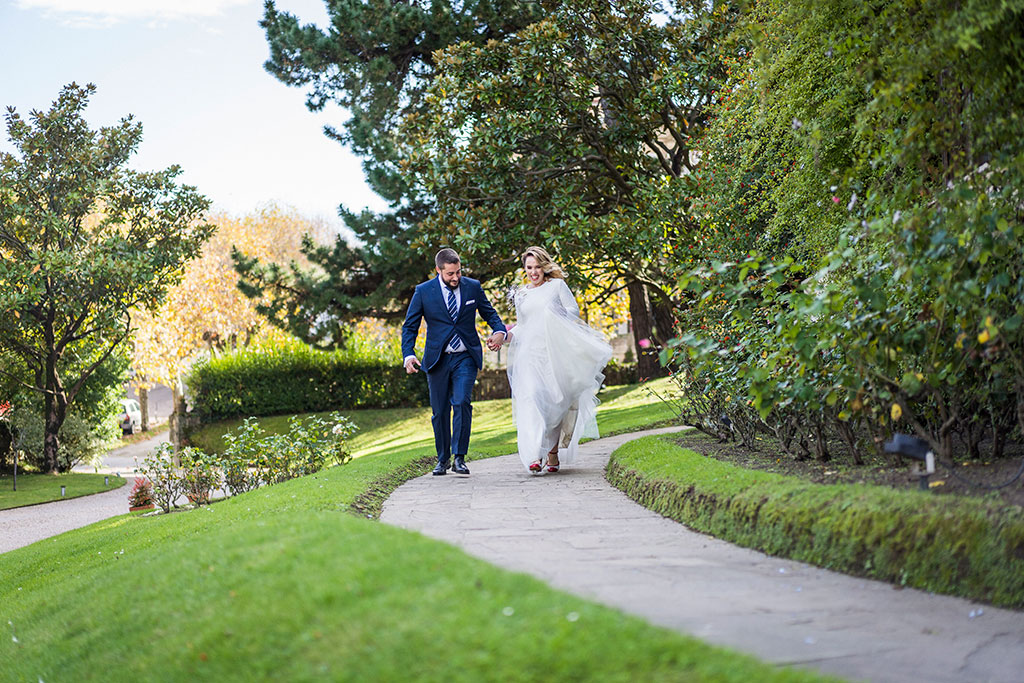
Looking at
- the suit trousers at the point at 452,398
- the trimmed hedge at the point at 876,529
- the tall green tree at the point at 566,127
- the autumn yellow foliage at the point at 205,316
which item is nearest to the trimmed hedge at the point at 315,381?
the autumn yellow foliage at the point at 205,316

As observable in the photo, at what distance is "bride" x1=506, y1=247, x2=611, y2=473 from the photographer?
832 centimetres

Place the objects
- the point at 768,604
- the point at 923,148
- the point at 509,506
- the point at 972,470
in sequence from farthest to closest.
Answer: the point at 509,506
the point at 923,148
the point at 972,470
the point at 768,604

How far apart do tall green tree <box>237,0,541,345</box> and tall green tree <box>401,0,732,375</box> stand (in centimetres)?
211

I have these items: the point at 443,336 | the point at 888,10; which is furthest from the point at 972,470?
the point at 443,336

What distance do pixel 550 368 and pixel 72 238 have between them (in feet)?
54.6

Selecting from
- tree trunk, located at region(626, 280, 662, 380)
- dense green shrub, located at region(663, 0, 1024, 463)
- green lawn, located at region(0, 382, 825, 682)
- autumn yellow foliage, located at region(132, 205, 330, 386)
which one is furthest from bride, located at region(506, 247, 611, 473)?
autumn yellow foliage, located at region(132, 205, 330, 386)

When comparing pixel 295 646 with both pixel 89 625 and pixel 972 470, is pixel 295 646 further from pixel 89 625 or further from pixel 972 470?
pixel 972 470

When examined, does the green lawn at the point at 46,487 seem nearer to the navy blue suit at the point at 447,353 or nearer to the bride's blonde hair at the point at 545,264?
the navy blue suit at the point at 447,353

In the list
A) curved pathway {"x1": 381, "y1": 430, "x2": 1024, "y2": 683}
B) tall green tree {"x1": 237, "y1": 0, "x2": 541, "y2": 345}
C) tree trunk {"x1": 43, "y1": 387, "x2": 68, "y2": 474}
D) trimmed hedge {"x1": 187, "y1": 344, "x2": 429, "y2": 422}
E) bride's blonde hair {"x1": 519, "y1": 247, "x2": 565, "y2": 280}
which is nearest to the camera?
curved pathway {"x1": 381, "y1": 430, "x2": 1024, "y2": 683}

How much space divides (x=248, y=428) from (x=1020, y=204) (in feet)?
31.4

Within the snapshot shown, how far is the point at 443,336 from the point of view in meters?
8.64

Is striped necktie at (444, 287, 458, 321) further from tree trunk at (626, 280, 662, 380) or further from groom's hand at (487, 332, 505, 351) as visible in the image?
tree trunk at (626, 280, 662, 380)

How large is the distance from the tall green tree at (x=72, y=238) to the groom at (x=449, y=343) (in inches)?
531

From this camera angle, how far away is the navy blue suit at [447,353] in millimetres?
8648
